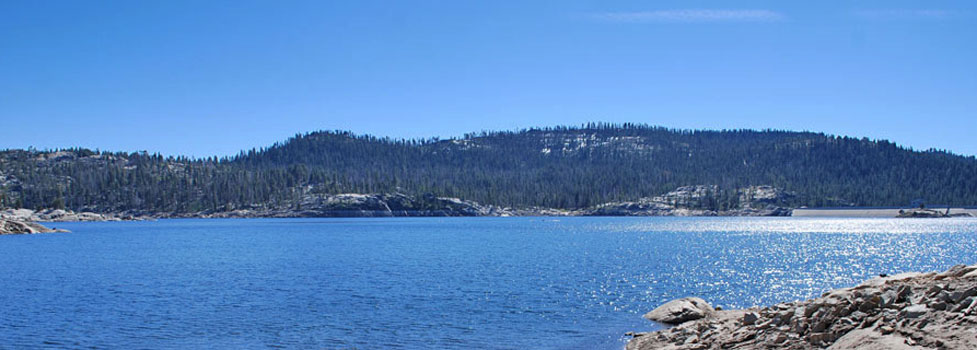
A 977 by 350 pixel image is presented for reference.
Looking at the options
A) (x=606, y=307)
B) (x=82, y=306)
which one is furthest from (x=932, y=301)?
(x=82, y=306)

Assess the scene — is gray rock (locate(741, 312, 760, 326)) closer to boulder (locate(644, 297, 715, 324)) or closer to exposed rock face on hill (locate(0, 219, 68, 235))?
boulder (locate(644, 297, 715, 324))

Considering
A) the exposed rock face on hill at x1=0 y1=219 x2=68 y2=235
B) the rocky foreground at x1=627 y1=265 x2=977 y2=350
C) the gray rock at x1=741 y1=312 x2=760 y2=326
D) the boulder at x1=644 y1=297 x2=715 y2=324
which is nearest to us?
the rocky foreground at x1=627 y1=265 x2=977 y2=350

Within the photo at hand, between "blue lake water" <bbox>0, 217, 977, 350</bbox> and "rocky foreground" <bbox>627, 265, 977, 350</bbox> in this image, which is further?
"blue lake water" <bbox>0, 217, 977, 350</bbox>

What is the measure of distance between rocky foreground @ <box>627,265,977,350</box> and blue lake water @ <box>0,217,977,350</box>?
5.82m

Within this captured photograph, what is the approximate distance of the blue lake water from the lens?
35.4 meters

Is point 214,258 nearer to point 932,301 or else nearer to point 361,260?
point 361,260

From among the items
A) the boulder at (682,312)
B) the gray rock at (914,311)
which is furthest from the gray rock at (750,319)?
the boulder at (682,312)

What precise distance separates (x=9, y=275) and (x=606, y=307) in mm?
56065

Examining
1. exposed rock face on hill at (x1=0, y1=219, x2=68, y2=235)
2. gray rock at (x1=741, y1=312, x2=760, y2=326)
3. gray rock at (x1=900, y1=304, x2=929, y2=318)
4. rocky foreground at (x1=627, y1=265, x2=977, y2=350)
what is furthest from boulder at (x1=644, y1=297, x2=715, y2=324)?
exposed rock face on hill at (x1=0, y1=219, x2=68, y2=235)

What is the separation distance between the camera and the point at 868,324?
22391 mm

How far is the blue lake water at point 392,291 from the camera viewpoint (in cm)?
3541

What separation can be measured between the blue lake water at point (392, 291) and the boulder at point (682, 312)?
926mm

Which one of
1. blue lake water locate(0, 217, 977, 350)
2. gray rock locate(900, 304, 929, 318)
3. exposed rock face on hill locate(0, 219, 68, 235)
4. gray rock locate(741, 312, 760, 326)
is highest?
exposed rock face on hill locate(0, 219, 68, 235)

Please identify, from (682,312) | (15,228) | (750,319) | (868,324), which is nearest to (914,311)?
(868,324)
